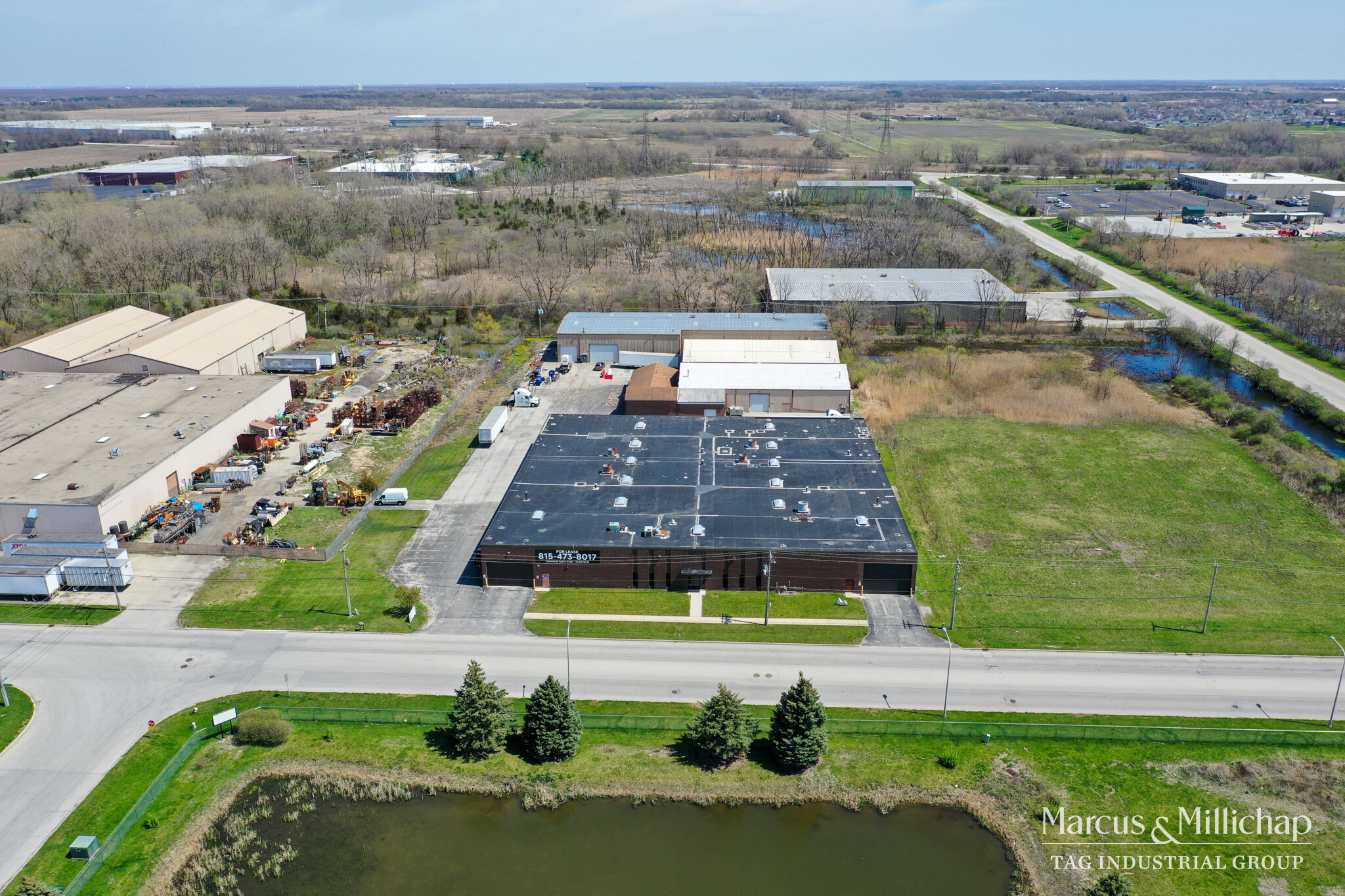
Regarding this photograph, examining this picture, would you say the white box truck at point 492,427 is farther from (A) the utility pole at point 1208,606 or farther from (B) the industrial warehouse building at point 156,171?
(B) the industrial warehouse building at point 156,171

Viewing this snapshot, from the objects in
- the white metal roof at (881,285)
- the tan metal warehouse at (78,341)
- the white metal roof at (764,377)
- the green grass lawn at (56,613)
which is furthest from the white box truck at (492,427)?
the tan metal warehouse at (78,341)

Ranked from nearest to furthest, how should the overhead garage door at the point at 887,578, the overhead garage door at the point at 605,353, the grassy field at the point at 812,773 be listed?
the grassy field at the point at 812,773, the overhead garage door at the point at 887,578, the overhead garage door at the point at 605,353

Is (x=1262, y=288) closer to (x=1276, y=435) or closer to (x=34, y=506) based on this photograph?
(x=1276, y=435)

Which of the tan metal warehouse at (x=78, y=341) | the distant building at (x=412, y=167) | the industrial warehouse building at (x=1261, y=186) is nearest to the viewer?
the tan metal warehouse at (x=78, y=341)

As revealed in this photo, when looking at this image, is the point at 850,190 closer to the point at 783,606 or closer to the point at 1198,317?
Answer: the point at 1198,317

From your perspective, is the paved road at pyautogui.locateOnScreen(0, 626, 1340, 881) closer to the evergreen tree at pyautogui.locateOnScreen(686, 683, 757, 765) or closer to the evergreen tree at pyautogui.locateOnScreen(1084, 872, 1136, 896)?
the evergreen tree at pyautogui.locateOnScreen(686, 683, 757, 765)

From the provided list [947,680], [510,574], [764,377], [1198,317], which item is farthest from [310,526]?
[1198,317]

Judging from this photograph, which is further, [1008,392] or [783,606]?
[1008,392]

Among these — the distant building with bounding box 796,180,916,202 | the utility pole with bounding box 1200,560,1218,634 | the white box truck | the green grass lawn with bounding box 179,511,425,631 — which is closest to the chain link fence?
the green grass lawn with bounding box 179,511,425,631
